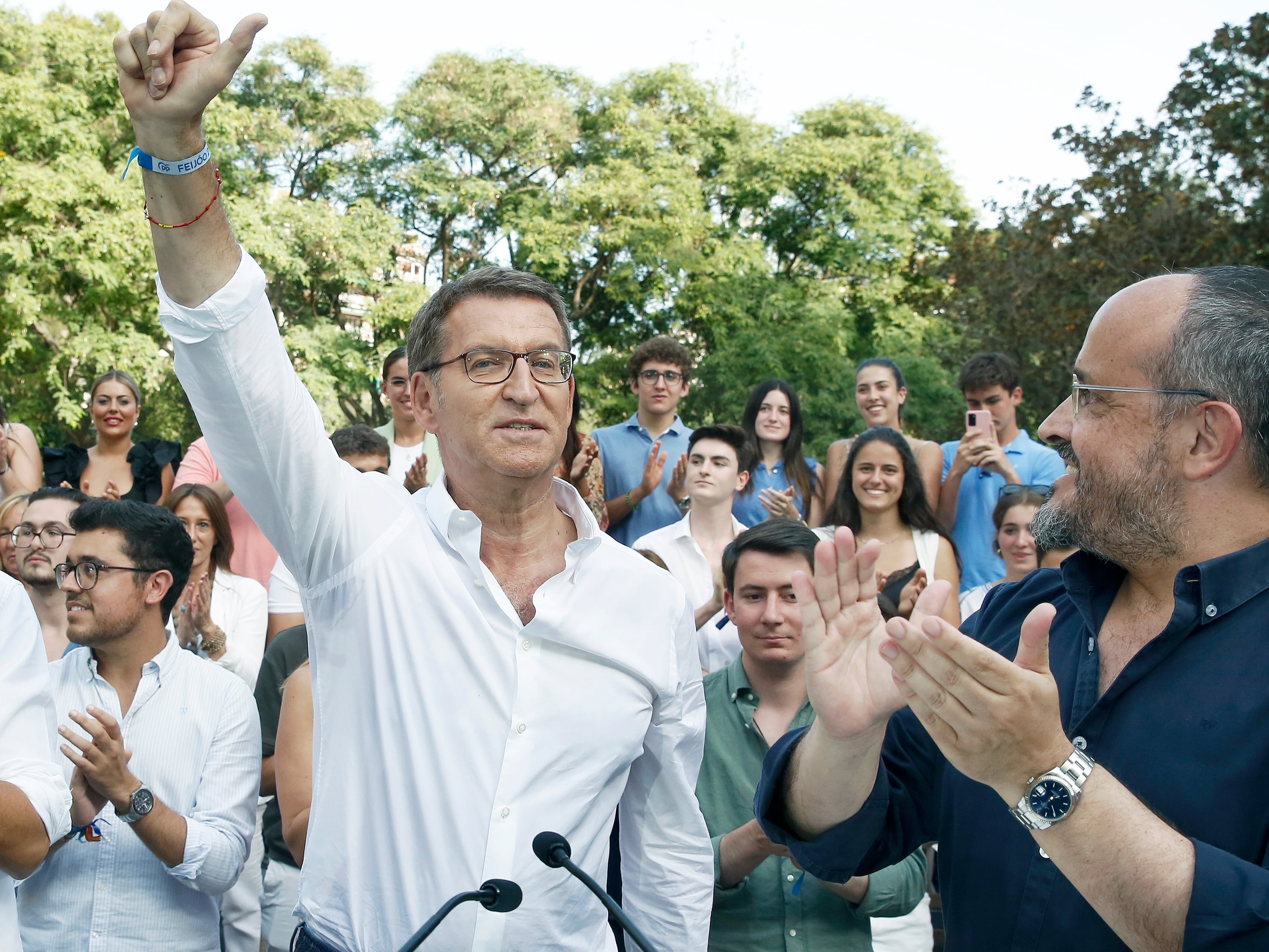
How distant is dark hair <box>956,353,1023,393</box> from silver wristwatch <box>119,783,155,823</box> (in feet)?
16.4

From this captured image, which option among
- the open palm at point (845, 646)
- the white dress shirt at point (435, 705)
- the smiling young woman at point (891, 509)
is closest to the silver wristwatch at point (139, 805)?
the white dress shirt at point (435, 705)

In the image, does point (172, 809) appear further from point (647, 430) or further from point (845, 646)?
point (647, 430)

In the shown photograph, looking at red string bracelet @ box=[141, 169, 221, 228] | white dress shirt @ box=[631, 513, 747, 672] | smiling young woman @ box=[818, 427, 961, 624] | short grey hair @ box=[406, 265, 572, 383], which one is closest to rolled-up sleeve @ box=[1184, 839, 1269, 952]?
short grey hair @ box=[406, 265, 572, 383]

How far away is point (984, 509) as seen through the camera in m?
6.36

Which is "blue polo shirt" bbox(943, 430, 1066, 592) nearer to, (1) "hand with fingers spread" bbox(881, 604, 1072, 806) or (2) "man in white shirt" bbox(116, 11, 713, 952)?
(2) "man in white shirt" bbox(116, 11, 713, 952)

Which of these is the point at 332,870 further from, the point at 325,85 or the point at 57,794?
the point at 325,85

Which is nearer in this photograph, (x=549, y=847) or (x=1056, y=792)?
(x=1056, y=792)

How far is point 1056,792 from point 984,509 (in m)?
4.84

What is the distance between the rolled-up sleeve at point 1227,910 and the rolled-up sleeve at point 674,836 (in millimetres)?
1133

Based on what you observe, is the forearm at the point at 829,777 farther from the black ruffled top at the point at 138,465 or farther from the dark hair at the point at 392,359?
the black ruffled top at the point at 138,465

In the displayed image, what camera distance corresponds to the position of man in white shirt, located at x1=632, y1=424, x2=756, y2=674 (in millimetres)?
5758

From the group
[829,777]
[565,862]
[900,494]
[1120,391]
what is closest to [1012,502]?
[900,494]

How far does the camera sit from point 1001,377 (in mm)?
6566

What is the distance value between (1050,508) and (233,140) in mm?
21559
